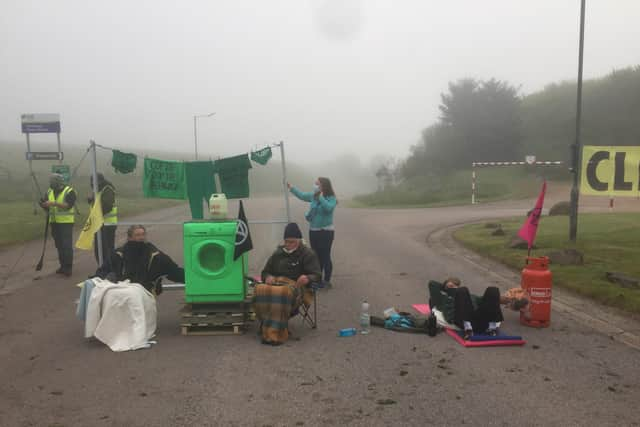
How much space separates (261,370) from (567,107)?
60.4 meters

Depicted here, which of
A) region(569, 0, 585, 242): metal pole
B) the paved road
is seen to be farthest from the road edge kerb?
region(569, 0, 585, 242): metal pole

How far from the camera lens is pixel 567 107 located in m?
57.6

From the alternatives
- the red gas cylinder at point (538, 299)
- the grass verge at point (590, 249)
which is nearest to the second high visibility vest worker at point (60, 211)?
the red gas cylinder at point (538, 299)

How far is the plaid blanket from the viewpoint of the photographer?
594cm

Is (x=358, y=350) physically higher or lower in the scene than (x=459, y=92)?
lower

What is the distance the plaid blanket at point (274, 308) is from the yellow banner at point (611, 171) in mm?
8129

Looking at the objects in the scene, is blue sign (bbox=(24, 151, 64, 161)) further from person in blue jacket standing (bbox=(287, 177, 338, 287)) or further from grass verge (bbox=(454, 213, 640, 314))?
person in blue jacket standing (bbox=(287, 177, 338, 287))

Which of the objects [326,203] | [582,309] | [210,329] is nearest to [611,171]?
[582,309]

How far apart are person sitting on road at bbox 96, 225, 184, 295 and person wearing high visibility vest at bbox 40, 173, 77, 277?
3982 millimetres

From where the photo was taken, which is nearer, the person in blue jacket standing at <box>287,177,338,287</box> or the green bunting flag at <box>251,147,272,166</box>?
the green bunting flag at <box>251,147,272,166</box>

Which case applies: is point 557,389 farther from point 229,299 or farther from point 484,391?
point 229,299

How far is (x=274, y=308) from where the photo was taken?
597 cm

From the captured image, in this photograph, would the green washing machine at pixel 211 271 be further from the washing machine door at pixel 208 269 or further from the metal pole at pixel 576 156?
the metal pole at pixel 576 156

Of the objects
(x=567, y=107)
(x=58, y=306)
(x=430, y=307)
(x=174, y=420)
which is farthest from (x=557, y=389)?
(x=567, y=107)
